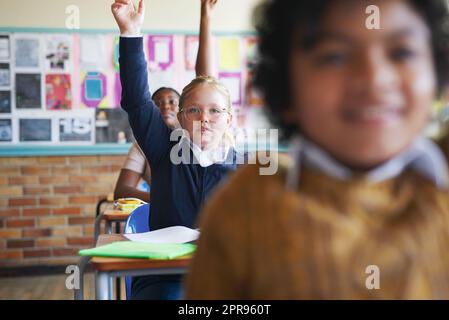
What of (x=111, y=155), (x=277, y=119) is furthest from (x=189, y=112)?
(x=111, y=155)

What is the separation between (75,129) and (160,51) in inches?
37.7

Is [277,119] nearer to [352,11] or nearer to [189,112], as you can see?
[352,11]

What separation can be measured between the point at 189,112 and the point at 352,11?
1372 mm

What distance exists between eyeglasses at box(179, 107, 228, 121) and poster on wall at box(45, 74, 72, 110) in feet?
9.35

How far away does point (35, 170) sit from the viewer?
14.6 ft

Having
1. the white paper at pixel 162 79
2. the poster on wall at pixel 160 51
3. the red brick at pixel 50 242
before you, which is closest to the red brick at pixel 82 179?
the red brick at pixel 50 242

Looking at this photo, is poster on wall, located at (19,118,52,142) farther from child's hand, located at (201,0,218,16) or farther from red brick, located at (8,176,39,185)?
child's hand, located at (201,0,218,16)

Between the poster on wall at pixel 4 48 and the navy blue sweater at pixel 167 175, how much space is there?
122 inches

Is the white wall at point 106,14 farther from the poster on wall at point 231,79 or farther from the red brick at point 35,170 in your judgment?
the red brick at point 35,170

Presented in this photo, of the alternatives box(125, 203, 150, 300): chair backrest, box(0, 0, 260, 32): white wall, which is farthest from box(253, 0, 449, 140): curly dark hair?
box(0, 0, 260, 32): white wall

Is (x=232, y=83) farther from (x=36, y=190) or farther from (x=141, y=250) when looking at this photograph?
(x=141, y=250)

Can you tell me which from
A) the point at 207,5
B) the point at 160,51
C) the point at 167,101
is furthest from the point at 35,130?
the point at 207,5

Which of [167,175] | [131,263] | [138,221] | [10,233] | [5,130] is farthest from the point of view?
[10,233]

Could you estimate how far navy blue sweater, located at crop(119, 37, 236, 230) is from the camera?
5.76 feet
